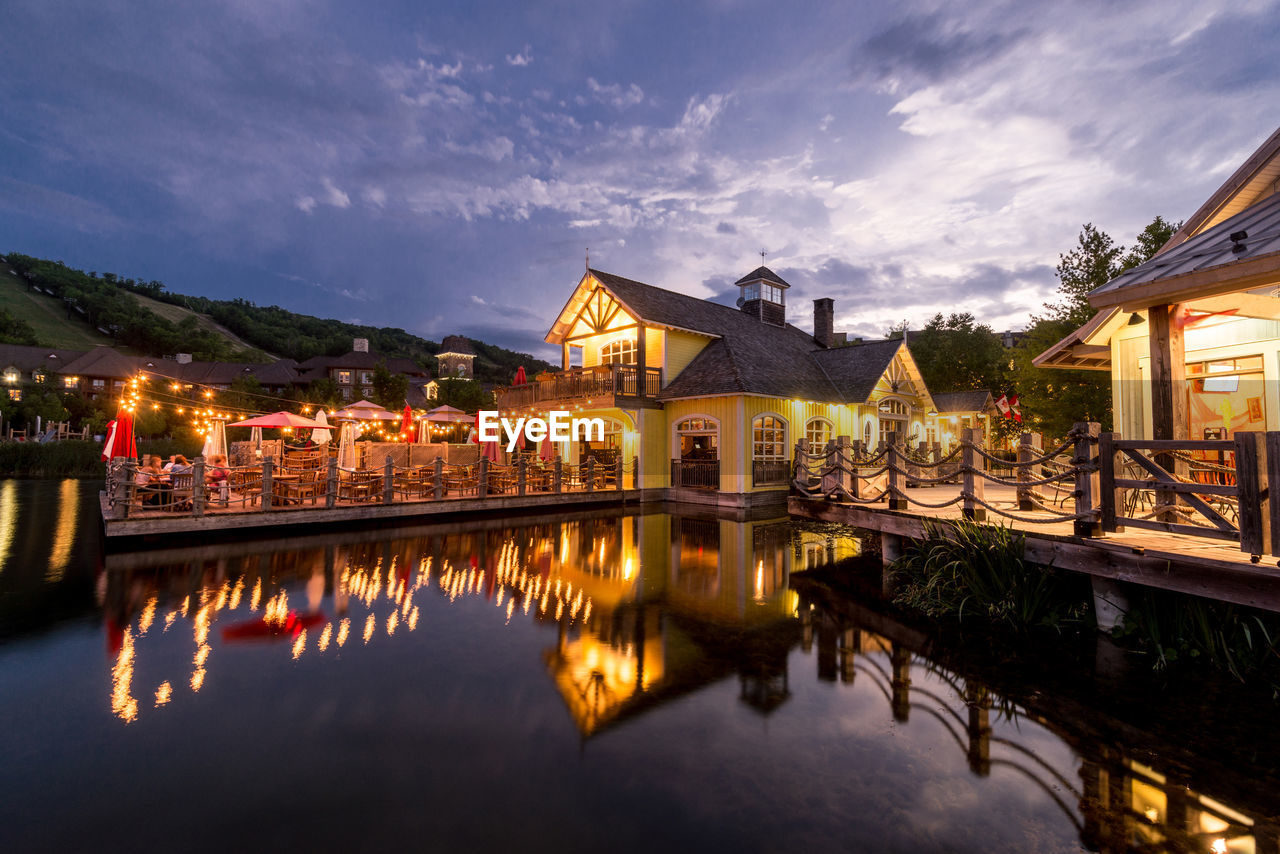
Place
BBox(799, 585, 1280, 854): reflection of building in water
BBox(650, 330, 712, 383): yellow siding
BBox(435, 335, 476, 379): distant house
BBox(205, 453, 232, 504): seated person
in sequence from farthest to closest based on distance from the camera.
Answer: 1. BBox(435, 335, 476, 379): distant house
2. BBox(650, 330, 712, 383): yellow siding
3. BBox(205, 453, 232, 504): seated person
4. BBox(799, 585, 1280, 854): reflection of building in water

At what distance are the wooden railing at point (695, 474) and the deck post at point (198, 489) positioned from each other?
42.4 ft

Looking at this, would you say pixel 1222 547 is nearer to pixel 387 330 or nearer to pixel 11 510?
pixel 11 510

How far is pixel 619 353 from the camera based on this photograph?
20.5 m

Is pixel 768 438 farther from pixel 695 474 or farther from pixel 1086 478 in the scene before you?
pixel 1086 478

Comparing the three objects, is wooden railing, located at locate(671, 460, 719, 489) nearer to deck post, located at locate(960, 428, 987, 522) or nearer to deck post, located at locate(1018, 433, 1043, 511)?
deck post, located at locate(1018, 433, 1043, 511)

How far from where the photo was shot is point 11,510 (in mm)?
15984

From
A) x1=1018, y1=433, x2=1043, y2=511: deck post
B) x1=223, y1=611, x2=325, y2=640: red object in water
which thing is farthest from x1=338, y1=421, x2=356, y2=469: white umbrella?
x1=1018, y1=433, x2=1043, y2=511: deck post

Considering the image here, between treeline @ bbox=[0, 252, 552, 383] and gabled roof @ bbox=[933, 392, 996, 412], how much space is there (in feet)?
201

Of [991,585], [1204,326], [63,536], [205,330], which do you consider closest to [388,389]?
[63,536]

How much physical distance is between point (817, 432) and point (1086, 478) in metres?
14.2

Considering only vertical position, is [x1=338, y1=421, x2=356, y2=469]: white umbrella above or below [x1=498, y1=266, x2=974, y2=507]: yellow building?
→ below

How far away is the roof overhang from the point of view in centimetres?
896

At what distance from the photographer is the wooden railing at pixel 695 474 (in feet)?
59.0

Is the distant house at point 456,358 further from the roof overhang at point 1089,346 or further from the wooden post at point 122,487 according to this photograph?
the roof overhang at point 1089,346
